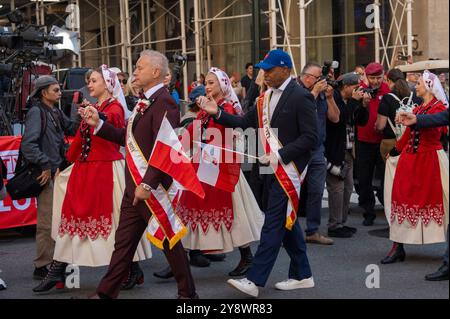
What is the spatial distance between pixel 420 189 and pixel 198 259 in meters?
2.12

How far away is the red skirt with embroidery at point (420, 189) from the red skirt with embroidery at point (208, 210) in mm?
1602

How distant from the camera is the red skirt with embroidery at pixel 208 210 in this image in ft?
25.0

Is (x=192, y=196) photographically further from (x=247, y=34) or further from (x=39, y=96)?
(x=247, y=34)

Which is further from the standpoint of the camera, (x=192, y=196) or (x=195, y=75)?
(x=195, y=75)

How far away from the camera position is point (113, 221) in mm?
7105

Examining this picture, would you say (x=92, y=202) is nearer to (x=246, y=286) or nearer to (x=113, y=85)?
(x=113, y=85)

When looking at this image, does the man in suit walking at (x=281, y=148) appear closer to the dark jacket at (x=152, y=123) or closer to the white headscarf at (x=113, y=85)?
the dark jacket at (x=152, y=123)

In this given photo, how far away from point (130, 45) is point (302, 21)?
673 cm

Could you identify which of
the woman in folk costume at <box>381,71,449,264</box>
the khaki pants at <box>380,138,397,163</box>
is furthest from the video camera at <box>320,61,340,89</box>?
the woman in folk costume at <box>381,71,449,264</box>

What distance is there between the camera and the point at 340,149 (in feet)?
31.9

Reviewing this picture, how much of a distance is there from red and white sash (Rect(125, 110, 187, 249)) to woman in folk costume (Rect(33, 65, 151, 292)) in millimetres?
858

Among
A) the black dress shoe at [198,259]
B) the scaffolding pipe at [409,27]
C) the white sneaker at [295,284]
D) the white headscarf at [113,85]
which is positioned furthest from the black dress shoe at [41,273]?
the scaffolding pipe at [409,27]

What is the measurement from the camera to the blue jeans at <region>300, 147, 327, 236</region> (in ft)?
29.9

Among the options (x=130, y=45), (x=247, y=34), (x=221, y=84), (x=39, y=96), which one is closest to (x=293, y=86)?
(x=221, y=84)
